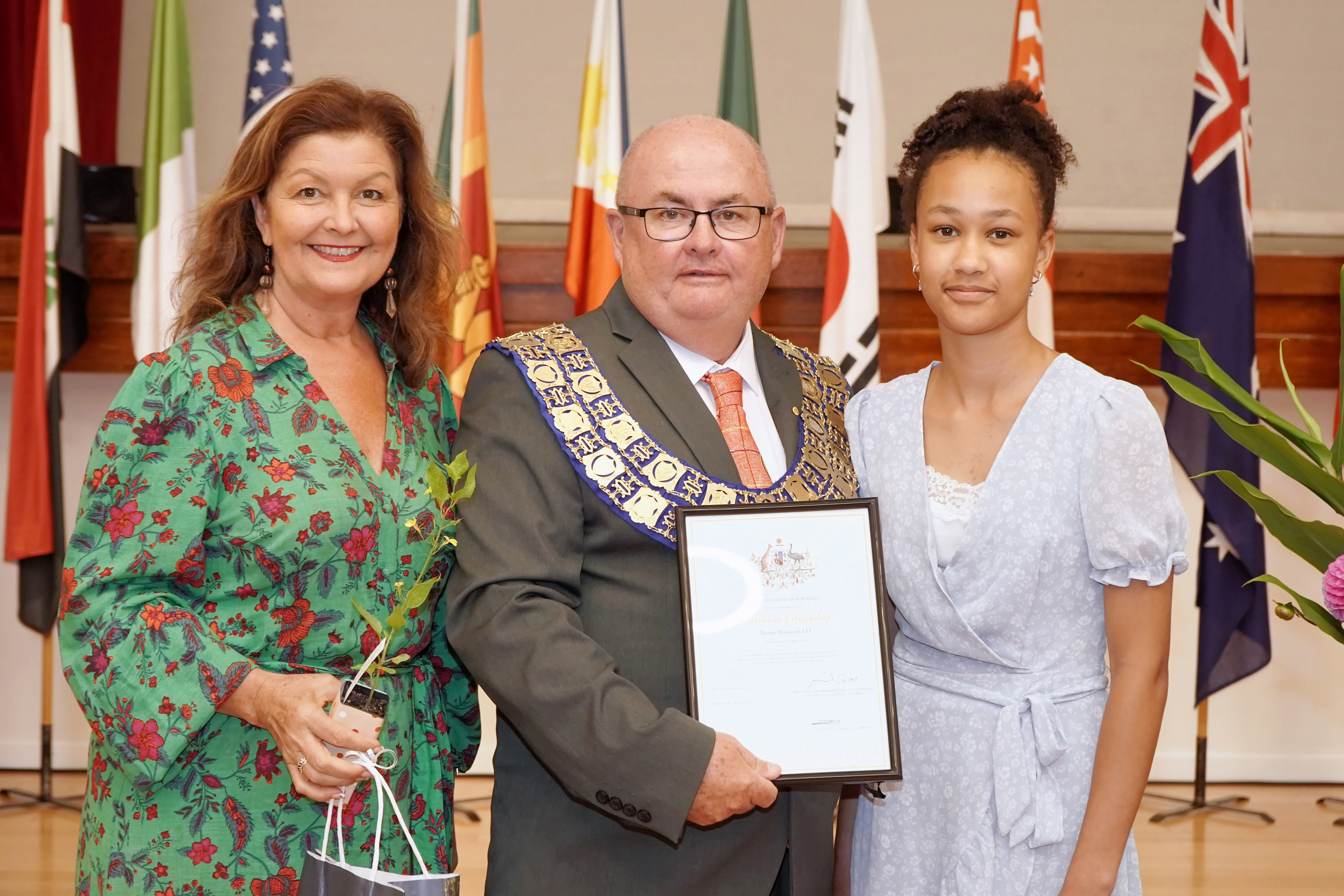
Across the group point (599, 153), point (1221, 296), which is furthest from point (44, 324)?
point (1221, 296)

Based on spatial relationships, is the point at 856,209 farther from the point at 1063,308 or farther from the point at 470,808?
the point at 470,808

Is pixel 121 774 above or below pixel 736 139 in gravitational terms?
below

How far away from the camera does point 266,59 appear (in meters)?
3.94

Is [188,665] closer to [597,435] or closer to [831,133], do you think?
[597,435]

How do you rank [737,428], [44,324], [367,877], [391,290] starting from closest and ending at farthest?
1. [367,877]
2. [737,428]
3. [391,290]
4. [44,324]

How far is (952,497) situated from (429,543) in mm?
764

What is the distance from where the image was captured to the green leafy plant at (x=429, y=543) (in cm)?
151

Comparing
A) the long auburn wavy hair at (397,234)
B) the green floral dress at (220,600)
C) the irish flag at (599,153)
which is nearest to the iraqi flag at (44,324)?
the irish flag at (599,153)

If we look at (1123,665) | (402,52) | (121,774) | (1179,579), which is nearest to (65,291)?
(402,52)

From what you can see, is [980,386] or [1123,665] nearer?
[1123,665]

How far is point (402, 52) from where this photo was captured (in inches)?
193

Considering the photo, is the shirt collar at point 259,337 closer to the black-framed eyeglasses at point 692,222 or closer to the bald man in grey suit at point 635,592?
the bald man in grey suit at point 635,592

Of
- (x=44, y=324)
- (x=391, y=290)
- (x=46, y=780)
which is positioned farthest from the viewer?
(x=46, y=780)

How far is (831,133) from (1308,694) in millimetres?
2971
